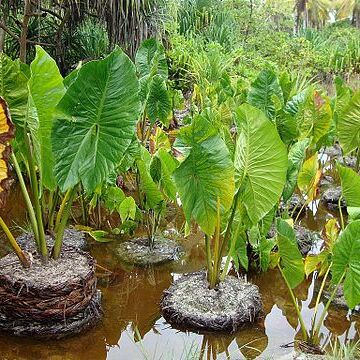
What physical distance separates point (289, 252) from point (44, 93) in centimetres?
110

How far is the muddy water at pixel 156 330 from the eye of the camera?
2.03m

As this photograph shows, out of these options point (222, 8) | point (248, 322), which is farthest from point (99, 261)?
point (222, 8)

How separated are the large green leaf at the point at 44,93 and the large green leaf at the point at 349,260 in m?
1.13

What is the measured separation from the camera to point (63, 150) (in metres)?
2.02

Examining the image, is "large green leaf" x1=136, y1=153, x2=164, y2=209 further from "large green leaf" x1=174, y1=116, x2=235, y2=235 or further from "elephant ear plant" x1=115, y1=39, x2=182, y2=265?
"large green leaf" x1=174, y1=116, x2=235, y2=235

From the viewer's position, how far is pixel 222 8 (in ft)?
36.7

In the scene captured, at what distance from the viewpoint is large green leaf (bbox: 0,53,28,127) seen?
7.18 ft

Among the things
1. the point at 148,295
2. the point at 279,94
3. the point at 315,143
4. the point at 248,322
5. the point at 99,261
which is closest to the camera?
the point at 248,322

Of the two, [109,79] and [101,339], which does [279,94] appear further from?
[101,339]

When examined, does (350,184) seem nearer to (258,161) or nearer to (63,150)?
(258,161)

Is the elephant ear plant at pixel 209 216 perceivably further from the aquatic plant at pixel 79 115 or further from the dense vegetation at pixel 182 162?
the aquatic plant at pixel 79 115

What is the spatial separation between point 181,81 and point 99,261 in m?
5.20

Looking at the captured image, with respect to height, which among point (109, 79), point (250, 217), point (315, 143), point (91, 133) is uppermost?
point (109, 79)

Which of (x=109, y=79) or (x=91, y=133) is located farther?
(x=91, y=133)
